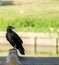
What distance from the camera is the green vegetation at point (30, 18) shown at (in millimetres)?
20453

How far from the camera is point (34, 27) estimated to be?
20.1m

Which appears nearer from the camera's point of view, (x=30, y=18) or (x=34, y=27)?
(x=34, y=27)

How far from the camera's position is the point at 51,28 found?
19641mm

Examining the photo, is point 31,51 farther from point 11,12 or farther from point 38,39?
point 11,12

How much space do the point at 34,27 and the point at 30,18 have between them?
1.50m

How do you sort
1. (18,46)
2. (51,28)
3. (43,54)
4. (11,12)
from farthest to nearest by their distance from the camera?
(11,12)
(51,28)
(43,54)
(18,46)

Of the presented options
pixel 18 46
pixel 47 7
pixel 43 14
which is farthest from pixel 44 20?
pixel 18 46

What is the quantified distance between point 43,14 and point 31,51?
4901 millimetres

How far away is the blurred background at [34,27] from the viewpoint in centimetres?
1791

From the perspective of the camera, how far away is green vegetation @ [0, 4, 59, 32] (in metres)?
20.5

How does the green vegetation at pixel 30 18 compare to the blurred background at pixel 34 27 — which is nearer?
the blurred background at pixel 34 27

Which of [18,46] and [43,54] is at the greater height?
[18,46]

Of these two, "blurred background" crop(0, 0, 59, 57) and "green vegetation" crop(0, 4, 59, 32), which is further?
"green vegetation" crop(0, 4, 59, 32)

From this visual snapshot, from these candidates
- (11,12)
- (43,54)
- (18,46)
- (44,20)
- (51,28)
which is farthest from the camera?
(11,12)
